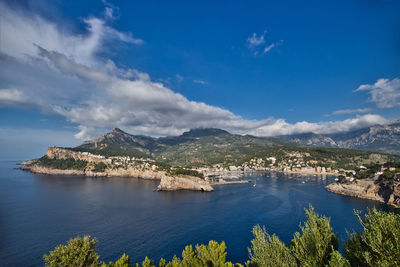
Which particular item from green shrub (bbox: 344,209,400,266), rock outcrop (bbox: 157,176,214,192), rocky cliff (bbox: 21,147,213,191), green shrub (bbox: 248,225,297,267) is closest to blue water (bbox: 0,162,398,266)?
rock outcrop (bbox: 157,176,214,192)

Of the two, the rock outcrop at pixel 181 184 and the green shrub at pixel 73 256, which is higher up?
the green shrub at pixel 73 256

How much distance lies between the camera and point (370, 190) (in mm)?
80562

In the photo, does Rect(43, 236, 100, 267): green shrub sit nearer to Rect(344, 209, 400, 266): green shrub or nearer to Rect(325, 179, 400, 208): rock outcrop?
Rect(344, 209, 400, 266): green shrub

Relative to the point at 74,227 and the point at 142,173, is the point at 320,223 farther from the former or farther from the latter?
the point at 142,173

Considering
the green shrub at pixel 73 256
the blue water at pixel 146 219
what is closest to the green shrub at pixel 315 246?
the blue water at pixel 146 219

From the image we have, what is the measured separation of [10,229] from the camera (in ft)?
157

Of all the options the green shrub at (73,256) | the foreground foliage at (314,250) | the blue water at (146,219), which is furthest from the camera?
the blue water at (146,219)

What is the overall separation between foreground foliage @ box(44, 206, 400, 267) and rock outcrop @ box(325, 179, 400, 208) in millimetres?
76253

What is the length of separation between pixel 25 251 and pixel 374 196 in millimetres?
112377

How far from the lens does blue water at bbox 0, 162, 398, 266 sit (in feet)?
130

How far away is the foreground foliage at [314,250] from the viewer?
1148 centimetres

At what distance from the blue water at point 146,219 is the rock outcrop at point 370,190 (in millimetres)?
4957

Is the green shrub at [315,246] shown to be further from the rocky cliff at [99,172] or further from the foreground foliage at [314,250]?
the rocky cliff at [99,172]

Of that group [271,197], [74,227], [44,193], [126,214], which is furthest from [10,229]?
[271,197]
